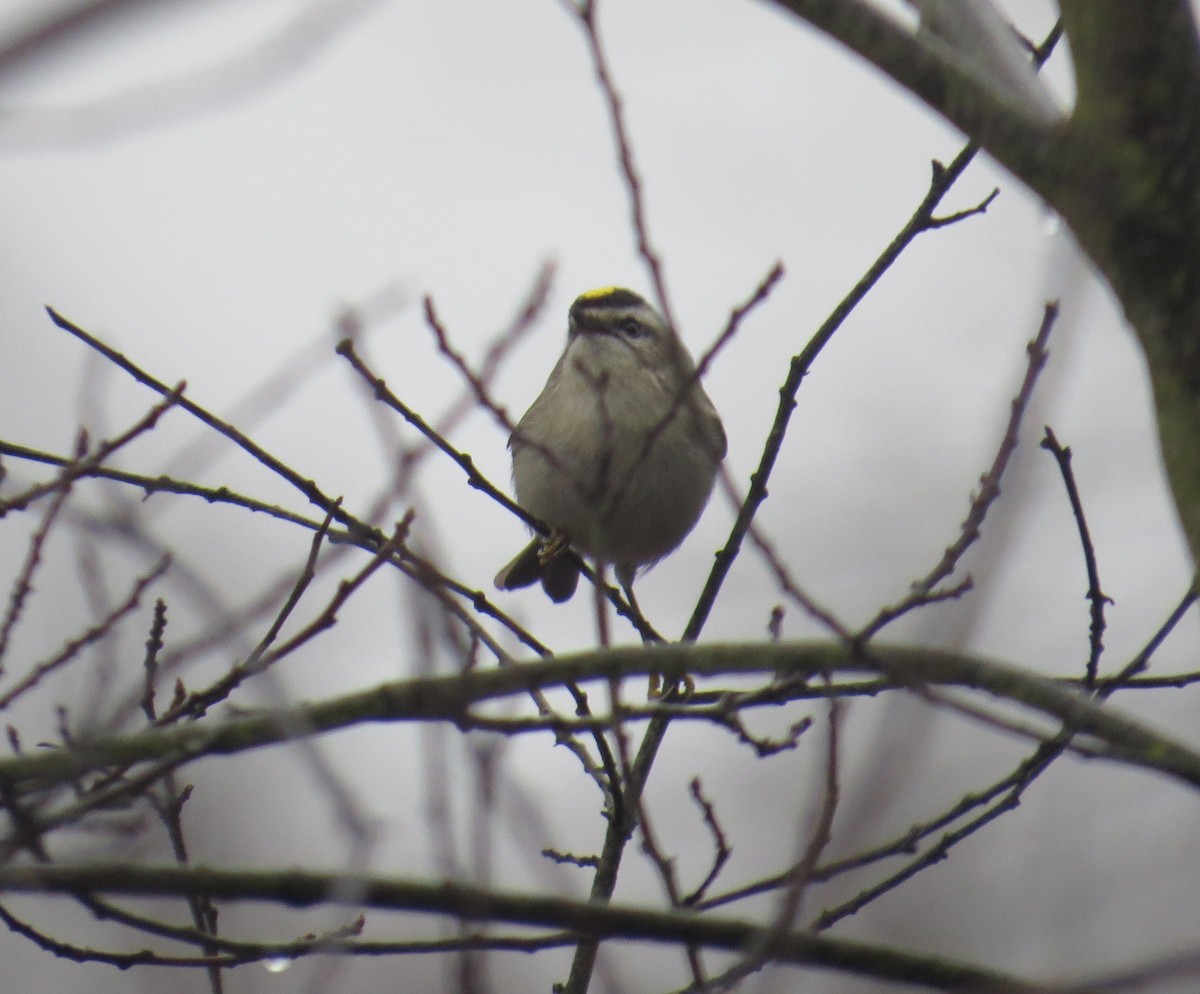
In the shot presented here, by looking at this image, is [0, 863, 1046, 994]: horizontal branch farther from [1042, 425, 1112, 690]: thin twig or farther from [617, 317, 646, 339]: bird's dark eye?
[617, 317, 646, 339]: bird's dark eye

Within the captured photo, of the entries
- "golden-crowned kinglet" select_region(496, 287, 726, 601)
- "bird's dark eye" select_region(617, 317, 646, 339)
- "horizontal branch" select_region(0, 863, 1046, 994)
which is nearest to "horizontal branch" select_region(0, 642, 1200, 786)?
"horizontal branch" select_region(0, 863, 1046, 994)

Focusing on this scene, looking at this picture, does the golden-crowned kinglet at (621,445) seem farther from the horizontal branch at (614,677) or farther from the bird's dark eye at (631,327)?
the horizontal branch at (614,677)

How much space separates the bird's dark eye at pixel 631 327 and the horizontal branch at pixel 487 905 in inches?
175

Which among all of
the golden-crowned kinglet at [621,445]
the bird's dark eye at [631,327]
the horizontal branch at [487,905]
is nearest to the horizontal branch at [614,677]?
the horizontal branch at [487,905]

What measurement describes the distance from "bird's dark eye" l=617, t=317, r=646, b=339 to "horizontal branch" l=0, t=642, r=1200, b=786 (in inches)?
164

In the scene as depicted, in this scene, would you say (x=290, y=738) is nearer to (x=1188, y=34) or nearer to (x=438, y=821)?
(x=438, y=821)

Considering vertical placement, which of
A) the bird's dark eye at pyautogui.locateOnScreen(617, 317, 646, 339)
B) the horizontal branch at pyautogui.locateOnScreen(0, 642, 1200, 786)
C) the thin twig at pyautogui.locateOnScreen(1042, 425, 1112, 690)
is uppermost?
the bird's dark eye at pyautogui.locateOnScreen(617, 317, 646, 339)

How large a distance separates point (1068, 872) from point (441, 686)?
564 cm

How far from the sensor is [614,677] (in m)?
2.04

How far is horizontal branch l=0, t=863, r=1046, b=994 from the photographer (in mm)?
1878

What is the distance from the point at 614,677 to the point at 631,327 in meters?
4.33

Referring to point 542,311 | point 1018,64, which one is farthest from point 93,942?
point 1018,64

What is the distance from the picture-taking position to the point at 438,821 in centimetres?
188

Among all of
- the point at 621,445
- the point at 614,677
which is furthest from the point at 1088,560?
the point at 621,445
